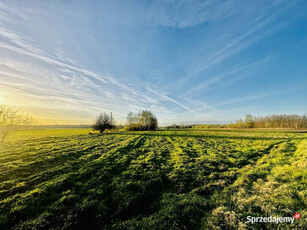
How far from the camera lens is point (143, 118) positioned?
73.3m

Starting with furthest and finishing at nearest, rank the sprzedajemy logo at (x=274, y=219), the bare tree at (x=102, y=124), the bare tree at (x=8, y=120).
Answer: the bare tree at (x=102, y=124), the bare tree at (x=8, y=120), the sprzedajemy logo at (x=274, y=219)

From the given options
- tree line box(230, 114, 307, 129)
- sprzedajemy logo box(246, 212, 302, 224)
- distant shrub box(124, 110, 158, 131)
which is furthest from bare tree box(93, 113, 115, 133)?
tree line box(230, 114, 307, 129)

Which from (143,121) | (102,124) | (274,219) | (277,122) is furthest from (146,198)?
(277,122)

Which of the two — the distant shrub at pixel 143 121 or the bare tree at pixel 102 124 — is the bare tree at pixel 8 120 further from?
the distant shrub at pixel 143 121

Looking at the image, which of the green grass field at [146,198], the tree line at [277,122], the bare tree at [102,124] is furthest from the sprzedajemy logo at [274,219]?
the tree line at [277,122]

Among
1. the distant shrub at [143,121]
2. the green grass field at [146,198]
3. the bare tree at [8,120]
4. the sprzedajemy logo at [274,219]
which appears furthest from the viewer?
the distant shrub at [143,121]

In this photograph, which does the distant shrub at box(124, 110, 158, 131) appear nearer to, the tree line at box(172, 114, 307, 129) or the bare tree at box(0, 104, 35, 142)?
the bare tree at box(0, 104, 35, 142)

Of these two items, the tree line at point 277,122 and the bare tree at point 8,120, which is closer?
the bare tree at point 8,120

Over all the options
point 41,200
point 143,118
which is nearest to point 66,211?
point 41,200

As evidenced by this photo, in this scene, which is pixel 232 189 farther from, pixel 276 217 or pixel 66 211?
pixel 66 211

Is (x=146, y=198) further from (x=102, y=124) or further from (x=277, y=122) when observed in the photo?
(x=277, y=122)

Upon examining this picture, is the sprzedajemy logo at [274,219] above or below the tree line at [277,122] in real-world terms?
below

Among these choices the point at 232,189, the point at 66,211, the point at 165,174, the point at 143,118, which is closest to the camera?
the point at 66,211

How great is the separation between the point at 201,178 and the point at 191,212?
10.9 ft
